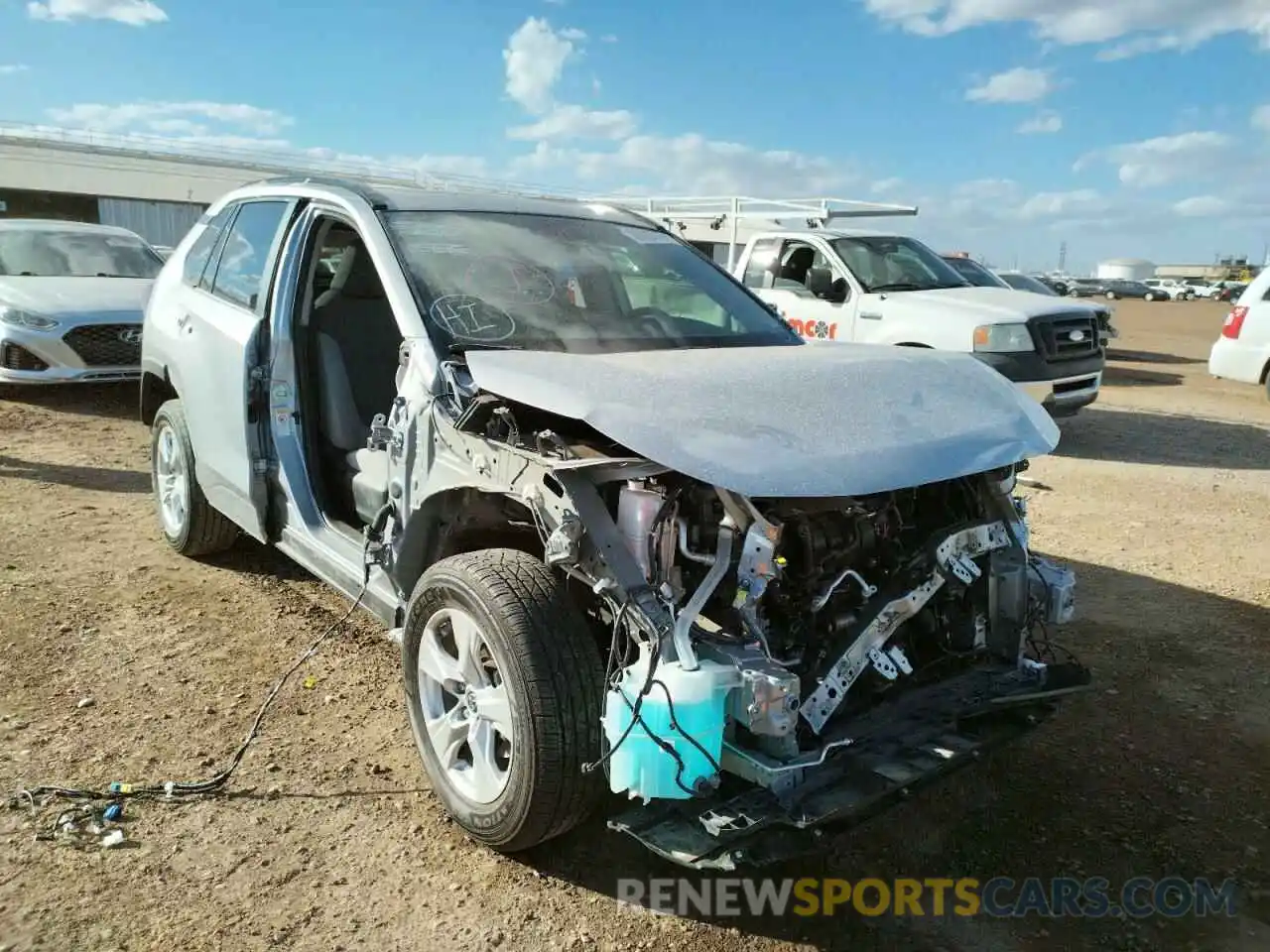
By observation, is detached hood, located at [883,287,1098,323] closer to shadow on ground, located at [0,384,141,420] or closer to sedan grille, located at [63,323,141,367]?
sedan grille, located at [63,323,141,367]

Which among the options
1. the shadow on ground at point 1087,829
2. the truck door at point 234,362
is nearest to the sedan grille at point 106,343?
the truck door at point 234,362

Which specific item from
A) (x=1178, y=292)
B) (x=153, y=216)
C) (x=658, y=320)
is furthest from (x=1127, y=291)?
(x=658, y=320)

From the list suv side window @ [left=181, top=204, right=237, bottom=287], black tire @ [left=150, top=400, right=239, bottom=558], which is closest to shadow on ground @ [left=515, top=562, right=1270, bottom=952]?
black tire @ [left=150, top=400, right=239, bottom=558]

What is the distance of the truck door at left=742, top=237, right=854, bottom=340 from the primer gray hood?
20.0ft

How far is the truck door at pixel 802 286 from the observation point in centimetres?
931

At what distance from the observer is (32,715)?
11.5 ft

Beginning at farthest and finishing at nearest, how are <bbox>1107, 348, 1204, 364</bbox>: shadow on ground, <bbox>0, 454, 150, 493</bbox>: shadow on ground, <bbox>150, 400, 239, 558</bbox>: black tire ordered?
<bbox>1107, 348, 1204, 364</bbox>: shadow on ground → <bbox>0, 454, 150, 493</bbox>: shadow on ground → <bbox>150, 400, 239, 558</bbox>: black tire

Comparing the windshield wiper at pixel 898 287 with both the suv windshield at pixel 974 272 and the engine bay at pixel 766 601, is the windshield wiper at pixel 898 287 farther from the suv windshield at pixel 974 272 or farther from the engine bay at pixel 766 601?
the engine bay at pixel 766 601

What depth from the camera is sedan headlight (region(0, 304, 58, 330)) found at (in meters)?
8.80

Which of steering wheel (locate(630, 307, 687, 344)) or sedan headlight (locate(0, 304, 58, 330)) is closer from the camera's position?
steering wheel (locate(630, 307, 687, 344))

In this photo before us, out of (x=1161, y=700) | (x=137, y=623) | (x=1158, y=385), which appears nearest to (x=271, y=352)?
(x=137, y=623)

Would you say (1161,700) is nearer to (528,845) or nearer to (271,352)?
(528,845)

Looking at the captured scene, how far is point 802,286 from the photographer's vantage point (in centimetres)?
990

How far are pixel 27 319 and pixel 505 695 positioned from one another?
27.4 feet
